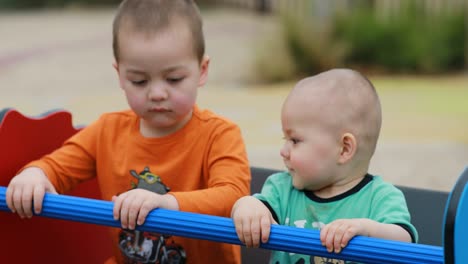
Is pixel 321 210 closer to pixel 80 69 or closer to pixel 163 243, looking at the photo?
pixel 163 243

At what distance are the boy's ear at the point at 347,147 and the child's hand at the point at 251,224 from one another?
0.23 metres

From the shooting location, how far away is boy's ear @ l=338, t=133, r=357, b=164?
1986 millimetres

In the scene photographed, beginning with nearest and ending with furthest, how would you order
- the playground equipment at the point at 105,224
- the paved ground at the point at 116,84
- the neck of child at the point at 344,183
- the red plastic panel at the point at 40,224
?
1. the playground equipment at the point at 105,224
2. the neck of child at the point at 344,183
3. the red plastic panel at the point at 40,224
4. the paved ground at the point at 116,84

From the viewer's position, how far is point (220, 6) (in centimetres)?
1233

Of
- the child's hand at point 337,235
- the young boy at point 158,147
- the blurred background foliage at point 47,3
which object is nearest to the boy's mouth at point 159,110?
the young boy at point 158,147

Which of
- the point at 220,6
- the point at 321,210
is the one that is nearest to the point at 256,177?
the point at 321,210

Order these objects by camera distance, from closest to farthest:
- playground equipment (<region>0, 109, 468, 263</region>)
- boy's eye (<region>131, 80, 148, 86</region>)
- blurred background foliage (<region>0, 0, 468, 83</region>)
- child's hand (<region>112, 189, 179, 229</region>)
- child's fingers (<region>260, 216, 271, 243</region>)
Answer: playground equipment (<region>0, 109, 468, 263</region>) → child's fingers (<region>260, 216, 271, 243</region>) → child's hand (<region>112, 189, 179, 229</region>) → boy's eye (<region>131, 80, 148, 86</region>) → blurred background foliage (<region>0, 0, 468, 83</region>)

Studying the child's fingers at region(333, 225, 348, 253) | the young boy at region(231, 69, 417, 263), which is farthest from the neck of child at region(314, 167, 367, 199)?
the child's fingers at region(333, 225, 348, 253)

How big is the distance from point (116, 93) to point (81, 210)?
556 centimetres

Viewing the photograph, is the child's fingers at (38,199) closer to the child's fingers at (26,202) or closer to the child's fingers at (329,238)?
the child's fingers at (26,202)

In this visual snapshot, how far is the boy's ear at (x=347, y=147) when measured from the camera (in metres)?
1.99

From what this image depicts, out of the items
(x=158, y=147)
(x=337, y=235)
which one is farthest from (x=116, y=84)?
(x=337, y=235)

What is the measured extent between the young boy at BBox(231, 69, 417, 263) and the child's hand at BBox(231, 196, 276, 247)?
0.09ft

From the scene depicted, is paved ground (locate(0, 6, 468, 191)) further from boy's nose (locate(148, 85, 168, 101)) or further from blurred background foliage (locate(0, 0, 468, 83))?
boy's nose (locate(148, 85, 168, 101))
